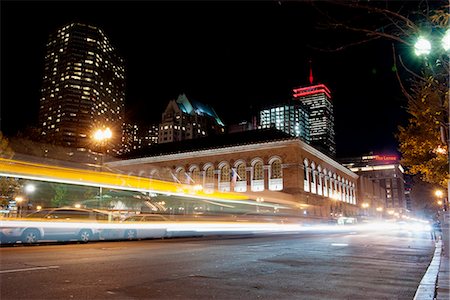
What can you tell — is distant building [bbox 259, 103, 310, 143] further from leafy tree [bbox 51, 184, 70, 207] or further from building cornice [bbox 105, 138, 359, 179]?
leafy tree [bbox 51, 184, 70, 207]

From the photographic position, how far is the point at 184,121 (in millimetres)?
137375

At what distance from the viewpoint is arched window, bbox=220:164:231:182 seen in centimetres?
5884

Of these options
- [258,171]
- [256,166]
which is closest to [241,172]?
[256,166]

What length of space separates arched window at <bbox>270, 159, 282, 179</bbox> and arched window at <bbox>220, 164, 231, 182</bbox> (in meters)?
6.84

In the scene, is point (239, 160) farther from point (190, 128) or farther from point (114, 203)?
point (190, 128)

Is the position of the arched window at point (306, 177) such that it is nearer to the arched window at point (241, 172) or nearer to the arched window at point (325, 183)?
the arched window at point (241, 172)

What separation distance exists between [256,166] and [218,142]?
903 cm

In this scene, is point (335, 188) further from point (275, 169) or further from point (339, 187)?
point (275, 169)

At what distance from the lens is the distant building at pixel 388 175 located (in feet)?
493

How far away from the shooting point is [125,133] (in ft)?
574

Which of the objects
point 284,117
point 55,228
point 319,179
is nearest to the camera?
point 55,228

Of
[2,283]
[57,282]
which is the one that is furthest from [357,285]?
[2,283]

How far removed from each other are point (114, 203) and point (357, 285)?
13.9 metres

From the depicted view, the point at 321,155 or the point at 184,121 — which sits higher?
the point at 184,121
